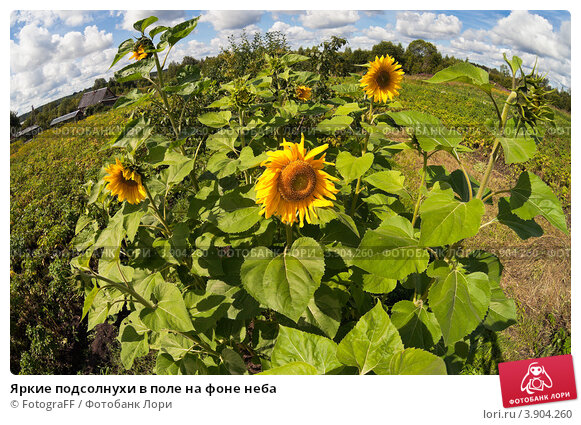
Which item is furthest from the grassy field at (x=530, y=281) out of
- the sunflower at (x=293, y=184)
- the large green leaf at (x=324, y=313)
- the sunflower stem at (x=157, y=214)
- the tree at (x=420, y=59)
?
the tree at (x=420, y=59)

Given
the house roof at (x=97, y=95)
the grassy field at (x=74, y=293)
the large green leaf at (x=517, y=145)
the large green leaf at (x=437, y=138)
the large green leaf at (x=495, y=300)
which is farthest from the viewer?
the house roof at (x=97, y=95)

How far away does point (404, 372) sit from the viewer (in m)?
1.17

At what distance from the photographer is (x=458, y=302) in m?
1.67

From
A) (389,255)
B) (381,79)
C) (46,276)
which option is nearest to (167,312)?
(389,255)

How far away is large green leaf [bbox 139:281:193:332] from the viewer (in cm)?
183

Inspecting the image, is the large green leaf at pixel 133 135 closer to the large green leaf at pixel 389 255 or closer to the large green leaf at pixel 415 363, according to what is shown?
the large green leaf at pixel 389 255

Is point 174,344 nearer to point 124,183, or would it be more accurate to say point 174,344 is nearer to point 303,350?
point 124,183

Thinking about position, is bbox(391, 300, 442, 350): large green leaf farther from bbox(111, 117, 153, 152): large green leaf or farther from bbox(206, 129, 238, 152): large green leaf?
bbox(111, 117, 153, 152): large green leaf

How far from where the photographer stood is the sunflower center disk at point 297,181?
5.97ft

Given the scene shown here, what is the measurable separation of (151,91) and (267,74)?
123cm
